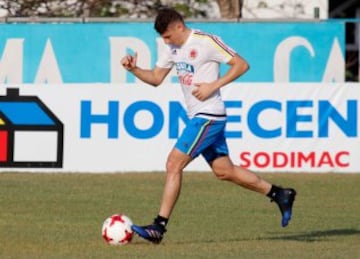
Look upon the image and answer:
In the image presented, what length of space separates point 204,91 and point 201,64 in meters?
0.32

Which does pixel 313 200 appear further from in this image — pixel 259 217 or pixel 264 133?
pixel 264 133

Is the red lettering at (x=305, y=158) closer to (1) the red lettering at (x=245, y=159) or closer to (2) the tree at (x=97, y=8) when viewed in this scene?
(1) the red lettering at (x=245, y=159)

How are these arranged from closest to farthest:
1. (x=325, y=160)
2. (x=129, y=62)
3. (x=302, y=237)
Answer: (x=129, y=62), (x=302, y=237), (x=325, y=160)

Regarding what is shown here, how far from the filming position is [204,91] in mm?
11375

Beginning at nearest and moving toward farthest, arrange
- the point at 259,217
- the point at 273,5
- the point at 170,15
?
the point at 170,15, the point at 259,217, the point at 273,5

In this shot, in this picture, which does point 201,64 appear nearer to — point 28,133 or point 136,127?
point 136,127

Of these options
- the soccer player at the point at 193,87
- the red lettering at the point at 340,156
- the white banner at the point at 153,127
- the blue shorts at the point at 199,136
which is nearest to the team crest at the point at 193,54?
the soccer player at the point at 193,87

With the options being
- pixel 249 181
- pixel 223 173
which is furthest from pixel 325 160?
pixel 223 173

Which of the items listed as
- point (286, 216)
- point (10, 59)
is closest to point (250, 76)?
point (10, 59)

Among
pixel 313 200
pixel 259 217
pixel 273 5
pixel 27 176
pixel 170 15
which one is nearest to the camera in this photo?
pixel 170 15

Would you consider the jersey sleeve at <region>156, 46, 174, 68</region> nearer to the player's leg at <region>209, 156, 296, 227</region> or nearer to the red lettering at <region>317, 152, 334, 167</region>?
the player's leg at <region>209, 156, 296, 227</region>

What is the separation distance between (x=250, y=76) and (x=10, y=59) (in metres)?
4.04

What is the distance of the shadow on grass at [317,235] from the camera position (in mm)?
12336

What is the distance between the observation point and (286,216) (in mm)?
12031
